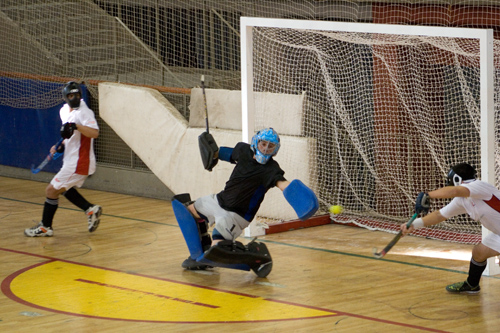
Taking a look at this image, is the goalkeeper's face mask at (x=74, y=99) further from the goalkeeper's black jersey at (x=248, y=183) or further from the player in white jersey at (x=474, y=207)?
the player in white jersey at (x=474, y=207)

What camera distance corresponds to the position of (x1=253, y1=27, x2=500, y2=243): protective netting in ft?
30.9

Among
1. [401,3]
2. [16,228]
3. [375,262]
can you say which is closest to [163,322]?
[375,262]

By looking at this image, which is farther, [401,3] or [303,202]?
[401,3]

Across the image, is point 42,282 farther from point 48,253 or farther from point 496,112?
point 496,112

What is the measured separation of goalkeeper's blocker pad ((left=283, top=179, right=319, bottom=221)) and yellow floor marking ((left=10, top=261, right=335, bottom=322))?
77cm

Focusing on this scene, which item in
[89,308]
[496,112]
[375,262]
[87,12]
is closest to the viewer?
[89,308]

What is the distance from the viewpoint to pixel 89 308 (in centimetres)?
656

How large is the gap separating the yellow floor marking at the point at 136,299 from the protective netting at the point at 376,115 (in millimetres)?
3212

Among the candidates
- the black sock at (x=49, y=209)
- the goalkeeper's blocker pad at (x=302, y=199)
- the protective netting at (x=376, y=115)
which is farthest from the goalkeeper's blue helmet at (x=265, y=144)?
the black sock at (x=49, y=209)

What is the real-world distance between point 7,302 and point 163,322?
1.40 metres

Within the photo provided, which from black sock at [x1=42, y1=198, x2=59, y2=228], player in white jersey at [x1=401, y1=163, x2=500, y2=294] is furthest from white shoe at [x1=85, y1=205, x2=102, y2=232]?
player in white jersey at [x1=401, y1=163, x2=500, y2=294]

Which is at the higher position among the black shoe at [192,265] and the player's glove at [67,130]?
the player's glove at [67,130]

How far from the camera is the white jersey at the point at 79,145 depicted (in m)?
9.14

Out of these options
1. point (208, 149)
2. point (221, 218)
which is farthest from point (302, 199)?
point (208, 149)
